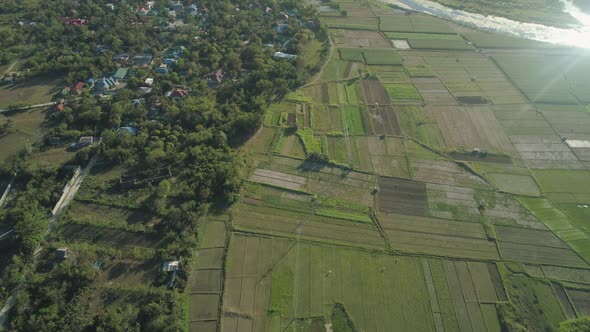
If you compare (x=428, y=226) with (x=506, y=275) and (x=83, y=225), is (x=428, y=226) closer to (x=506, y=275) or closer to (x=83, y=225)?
(x=506, y=275)

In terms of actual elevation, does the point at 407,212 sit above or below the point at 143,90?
above

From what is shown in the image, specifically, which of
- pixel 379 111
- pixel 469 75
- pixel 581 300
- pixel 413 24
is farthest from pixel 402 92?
pixel 581 300

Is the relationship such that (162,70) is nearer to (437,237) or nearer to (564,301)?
(437,237)

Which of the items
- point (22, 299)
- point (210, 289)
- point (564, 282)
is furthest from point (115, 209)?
point (564, 282)

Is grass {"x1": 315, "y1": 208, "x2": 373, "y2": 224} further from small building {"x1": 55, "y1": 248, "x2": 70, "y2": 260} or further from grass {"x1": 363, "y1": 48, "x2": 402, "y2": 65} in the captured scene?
grass {"x1": 363, "y1": 48, "x2": 402, "y2": 65}

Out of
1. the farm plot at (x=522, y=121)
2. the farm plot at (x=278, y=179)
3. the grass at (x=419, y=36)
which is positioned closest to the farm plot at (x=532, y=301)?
the farm plot at (x=278, y=179)

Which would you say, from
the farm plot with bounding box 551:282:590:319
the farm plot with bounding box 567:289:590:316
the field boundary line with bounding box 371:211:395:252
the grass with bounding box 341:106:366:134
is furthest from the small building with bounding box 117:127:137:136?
the farm plot with bounding box 567:289:590:316
